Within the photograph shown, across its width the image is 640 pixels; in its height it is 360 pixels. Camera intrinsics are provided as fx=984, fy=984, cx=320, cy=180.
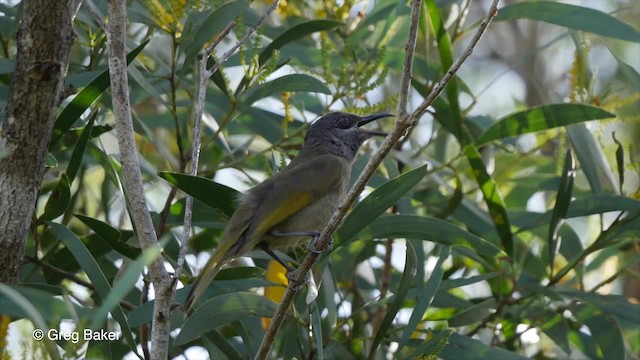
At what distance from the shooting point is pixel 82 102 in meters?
3.77

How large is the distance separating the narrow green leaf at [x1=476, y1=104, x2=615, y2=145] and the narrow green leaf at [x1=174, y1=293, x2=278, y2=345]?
1.52 metres

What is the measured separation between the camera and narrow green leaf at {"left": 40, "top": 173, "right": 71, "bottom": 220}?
3795 millimetres

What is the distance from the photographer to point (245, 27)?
5.11 metres

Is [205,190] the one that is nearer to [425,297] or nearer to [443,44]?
[425,297]

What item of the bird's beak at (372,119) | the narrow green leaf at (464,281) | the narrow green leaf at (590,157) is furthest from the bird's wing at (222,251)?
the narrow green leaf at (590,157)

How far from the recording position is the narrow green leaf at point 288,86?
433cm

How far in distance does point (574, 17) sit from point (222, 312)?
2334 millimetres

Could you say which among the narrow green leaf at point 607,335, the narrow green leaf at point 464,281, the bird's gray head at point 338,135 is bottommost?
the narrow green leaf at point 607,335

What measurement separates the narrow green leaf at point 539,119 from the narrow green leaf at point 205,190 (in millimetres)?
1426

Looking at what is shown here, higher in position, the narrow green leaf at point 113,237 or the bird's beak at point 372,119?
the bird's beak at point 372,119

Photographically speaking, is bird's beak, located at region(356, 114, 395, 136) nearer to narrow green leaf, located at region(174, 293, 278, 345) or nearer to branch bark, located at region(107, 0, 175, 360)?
narrow green leaf, located at region(174, 293, 278, 345)

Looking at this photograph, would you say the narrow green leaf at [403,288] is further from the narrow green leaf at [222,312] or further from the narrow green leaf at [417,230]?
the narrow green leaf at [222,312]

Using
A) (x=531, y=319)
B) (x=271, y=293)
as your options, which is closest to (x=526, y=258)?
(x=531, y=319)

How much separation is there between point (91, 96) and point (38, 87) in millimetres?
382
